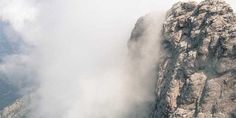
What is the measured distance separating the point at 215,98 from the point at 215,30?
21345 mm


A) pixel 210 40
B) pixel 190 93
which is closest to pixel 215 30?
pixel 210 40

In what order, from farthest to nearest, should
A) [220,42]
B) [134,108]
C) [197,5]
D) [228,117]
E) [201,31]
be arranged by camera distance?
[134,108] → [197,5] → [201,31] → [220,42] → [228,117]

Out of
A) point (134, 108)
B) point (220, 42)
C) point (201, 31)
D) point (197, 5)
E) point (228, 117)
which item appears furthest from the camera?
Answer: point (134, 108)

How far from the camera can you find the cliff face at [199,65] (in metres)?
133

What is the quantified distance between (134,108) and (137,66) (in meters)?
16.3

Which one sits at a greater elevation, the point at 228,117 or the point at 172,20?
the point at 172,20

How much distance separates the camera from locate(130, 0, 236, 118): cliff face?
5236 inches

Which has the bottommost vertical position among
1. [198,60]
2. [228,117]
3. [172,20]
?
[228,117]

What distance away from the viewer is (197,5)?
536ft

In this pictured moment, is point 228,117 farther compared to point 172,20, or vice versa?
point 172,20

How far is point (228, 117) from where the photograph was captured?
12825 centimetres

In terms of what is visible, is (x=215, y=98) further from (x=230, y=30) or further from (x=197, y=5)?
(x=197, y=5)

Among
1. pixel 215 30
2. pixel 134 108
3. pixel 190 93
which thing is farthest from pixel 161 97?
pixel 134 108

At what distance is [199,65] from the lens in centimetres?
14238
